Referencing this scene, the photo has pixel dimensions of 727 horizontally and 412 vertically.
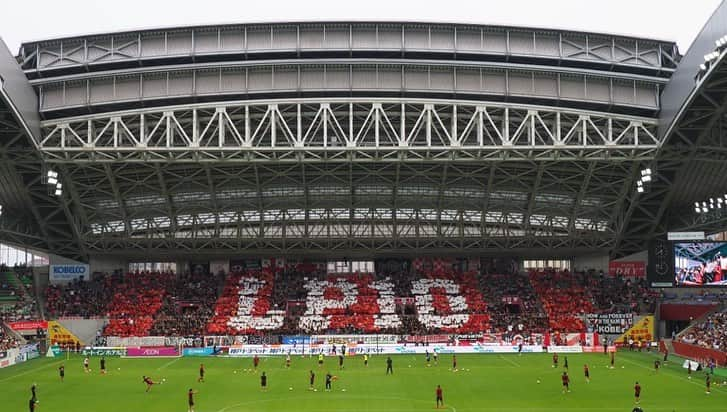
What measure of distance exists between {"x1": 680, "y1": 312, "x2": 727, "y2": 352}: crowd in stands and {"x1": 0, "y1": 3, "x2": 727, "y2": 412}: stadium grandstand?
443 mm

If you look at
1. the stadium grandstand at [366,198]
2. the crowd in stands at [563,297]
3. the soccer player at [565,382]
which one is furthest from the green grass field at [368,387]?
the crowd in stands at [563,297]

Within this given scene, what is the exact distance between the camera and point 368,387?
4381 cm

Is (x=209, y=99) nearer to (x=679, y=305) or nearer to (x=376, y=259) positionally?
(x=376, y=259)

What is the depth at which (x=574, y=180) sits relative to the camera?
6438cm

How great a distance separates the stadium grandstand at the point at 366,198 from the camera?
51.8m

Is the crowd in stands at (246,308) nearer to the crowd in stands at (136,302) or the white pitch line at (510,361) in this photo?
the crowd in stands at (136,302)

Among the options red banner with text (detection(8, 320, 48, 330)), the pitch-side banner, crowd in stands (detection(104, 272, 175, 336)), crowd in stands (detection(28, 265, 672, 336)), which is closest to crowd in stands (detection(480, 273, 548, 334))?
crowd in stands (detection(28, 265, 672, 336))

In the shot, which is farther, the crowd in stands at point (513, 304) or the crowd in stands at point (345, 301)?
the crowd in stands at point (513, 304)

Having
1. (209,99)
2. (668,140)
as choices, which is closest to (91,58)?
(209,99)

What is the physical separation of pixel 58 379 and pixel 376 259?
131ft

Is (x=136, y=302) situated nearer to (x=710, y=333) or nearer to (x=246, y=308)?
(x=246, y=308)

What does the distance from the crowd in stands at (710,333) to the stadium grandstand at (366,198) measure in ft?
1.45

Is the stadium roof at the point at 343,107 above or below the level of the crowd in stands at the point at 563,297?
above

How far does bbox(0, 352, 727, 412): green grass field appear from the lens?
124 feet
